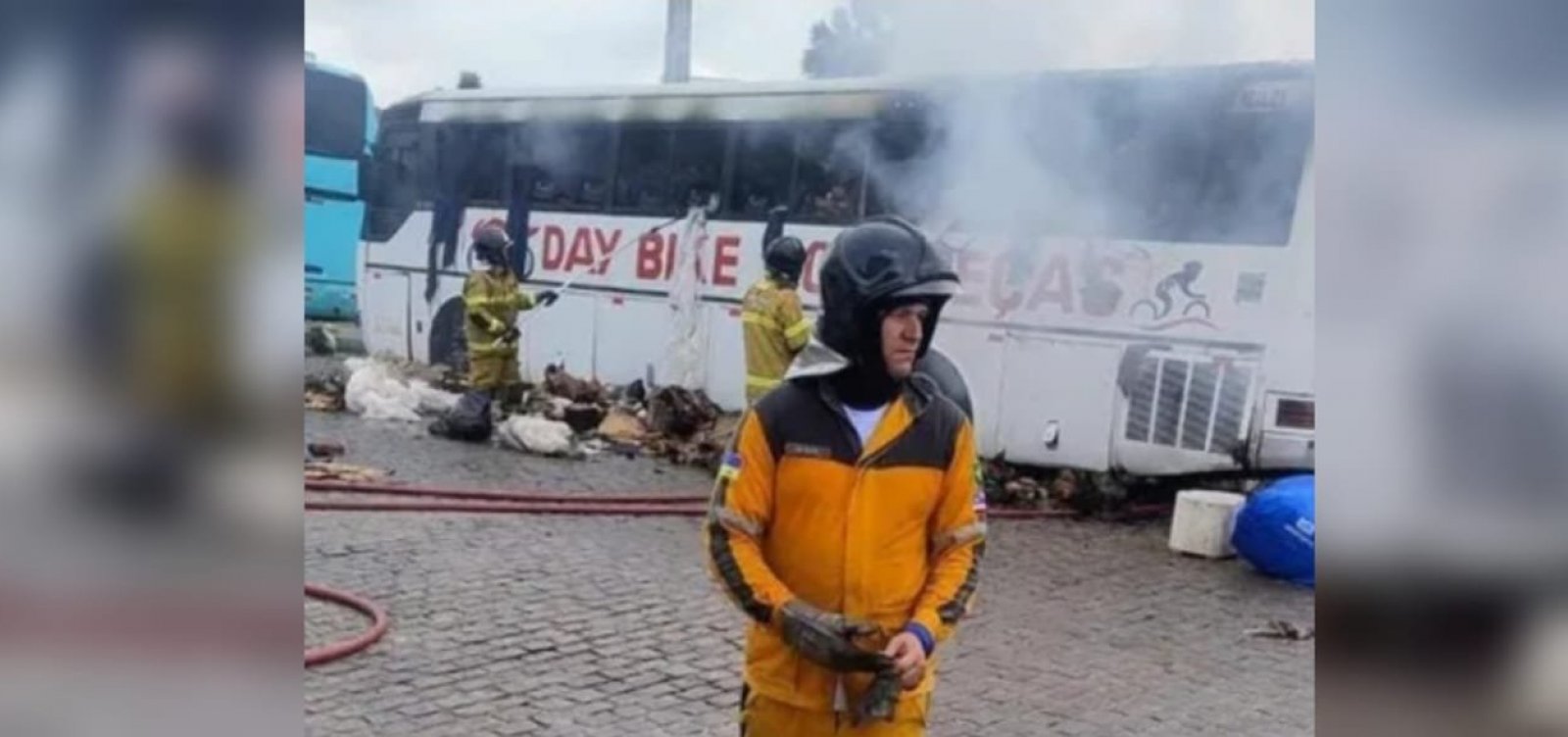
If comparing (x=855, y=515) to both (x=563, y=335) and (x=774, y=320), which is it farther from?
(x=563, y=335)

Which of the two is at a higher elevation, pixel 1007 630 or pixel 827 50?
pixel 827 50

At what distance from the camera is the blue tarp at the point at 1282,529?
22.8 feet

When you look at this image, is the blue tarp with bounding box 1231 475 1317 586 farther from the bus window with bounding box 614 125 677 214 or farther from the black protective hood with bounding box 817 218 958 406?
the bus window with bounding box 614 125 677 214

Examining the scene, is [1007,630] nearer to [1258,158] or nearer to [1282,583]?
[1282,583]

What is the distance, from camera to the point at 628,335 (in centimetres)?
1124

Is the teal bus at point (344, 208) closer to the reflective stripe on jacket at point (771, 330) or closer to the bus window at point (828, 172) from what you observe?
the bus window at point (828, 172)

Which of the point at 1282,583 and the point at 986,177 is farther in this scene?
the point at 986,177

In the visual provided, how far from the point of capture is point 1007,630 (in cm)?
627

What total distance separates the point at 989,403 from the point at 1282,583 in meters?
2.46

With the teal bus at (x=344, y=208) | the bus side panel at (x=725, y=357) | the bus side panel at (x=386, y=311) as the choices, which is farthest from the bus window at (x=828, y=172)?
the bus side panel at (x=386, y=311)

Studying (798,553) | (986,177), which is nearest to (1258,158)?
(986,177)

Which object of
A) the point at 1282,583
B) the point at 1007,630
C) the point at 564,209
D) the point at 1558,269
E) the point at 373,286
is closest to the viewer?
the point at 1558,269

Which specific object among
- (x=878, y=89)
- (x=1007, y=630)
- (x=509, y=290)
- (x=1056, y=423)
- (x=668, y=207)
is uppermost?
(x=878, y=89)

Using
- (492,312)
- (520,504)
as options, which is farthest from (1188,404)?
(492,312)
